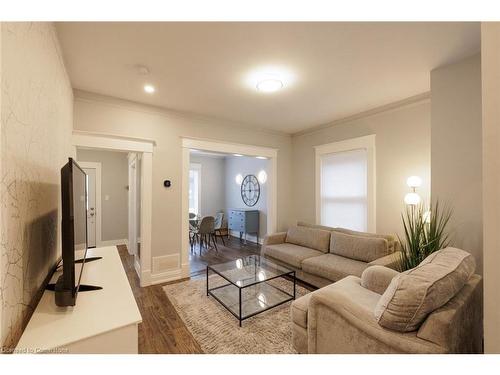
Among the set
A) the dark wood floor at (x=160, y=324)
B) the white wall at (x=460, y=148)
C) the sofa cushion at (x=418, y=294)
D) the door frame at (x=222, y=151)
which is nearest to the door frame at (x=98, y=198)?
the dark wood floor at (x=160, y=324)

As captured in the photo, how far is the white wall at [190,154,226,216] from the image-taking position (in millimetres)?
6586

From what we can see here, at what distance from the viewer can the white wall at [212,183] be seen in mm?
6586

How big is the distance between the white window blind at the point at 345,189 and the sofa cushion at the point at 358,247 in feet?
1.77

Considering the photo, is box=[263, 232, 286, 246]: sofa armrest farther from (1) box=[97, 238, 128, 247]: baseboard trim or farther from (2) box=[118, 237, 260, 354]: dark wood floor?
(1) box=[97, 238, 128, 247]: baseboard trim

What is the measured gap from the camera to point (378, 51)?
187 centimetres

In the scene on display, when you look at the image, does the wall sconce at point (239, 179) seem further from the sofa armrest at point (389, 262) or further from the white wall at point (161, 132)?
the sofa armrest at point (389, 262)

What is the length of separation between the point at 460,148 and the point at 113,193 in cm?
596

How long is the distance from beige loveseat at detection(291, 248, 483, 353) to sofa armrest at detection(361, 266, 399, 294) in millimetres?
459

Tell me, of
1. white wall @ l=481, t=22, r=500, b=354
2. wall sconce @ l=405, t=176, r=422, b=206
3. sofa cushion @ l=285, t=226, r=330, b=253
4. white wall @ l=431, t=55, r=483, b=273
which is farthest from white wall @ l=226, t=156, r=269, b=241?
white wall @ l=481, t=22, r=500, b=354

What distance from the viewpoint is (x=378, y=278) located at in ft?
6.23

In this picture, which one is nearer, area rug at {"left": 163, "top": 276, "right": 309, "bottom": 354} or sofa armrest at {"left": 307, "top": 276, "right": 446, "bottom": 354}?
sofa armrest at {"left": 307, "top": 276, "right": 446, "bottom": 354}

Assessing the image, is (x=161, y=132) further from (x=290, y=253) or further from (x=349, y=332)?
(x=349, y=332)

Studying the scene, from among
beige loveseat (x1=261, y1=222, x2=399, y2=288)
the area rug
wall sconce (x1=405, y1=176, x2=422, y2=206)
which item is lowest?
the area rug
